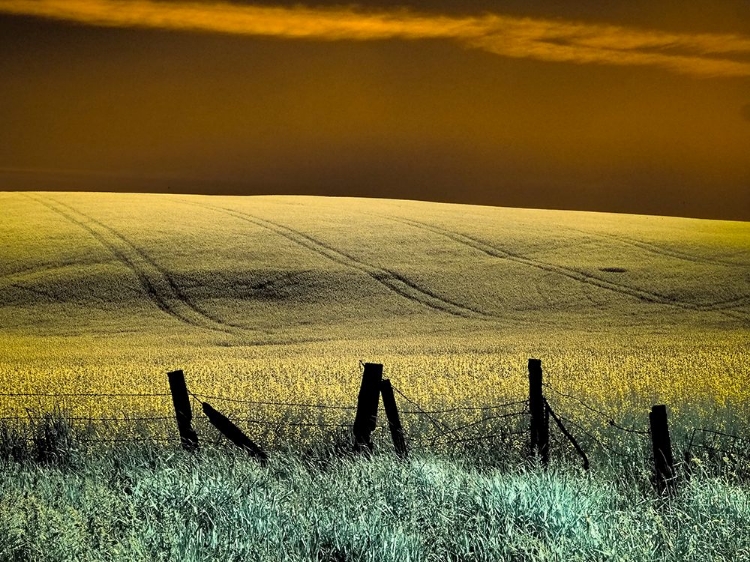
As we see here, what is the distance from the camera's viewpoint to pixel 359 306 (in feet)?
127

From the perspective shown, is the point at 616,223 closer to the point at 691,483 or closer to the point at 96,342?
the point at 96,342

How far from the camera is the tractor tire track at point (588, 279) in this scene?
39.1 meters

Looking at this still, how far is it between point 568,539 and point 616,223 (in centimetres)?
5660

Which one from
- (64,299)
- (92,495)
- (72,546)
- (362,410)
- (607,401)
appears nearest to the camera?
(72,546)

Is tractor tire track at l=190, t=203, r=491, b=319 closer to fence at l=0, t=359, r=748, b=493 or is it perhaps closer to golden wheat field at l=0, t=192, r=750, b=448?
golden wheat field at l=0, t=192, r=750, b=448

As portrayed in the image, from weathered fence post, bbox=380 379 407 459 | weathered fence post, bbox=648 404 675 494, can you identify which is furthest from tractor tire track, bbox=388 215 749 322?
weathered fence post, bbox=380 379 407 459

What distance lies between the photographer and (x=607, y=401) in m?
15.2

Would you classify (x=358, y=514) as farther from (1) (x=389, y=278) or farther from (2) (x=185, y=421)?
(1) (x=389, y=278)

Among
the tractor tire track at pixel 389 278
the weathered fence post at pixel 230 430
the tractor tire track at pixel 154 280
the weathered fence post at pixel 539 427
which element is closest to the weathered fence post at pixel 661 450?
the weathered fence post at pixel 539 427

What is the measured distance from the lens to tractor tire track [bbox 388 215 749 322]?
39.1 metres

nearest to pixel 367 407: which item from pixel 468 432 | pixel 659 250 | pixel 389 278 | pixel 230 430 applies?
pixel 230 430

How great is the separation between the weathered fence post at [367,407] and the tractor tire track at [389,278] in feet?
95.1

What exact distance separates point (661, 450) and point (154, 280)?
35666mm

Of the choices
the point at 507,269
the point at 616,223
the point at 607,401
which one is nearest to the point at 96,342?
the point at 507,269
